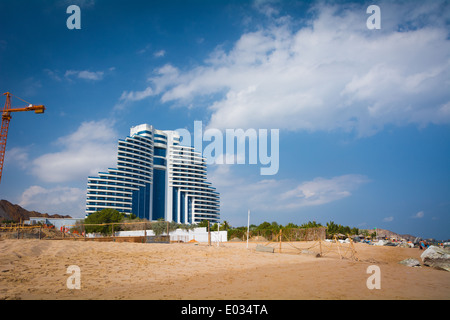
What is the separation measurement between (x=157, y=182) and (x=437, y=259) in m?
138

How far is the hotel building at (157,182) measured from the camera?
122875mm

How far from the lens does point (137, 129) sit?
493 feet

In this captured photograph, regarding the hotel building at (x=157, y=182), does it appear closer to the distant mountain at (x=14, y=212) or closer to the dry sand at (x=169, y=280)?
the distant mountain at (x=14, y=212)

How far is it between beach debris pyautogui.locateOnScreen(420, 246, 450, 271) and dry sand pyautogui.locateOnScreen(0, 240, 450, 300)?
4.63 meters

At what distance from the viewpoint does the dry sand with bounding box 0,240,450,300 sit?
8.79m

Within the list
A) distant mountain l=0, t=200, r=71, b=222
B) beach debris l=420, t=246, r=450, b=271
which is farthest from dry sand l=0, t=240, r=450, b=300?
distant mountain l=0, t=200, r=71, b=222

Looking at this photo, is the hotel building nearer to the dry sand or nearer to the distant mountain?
the distant mountain

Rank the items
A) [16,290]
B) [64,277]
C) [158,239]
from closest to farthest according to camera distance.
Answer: [16,290] < [64,277] < [158,239]

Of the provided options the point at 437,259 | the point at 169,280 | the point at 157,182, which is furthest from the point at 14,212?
the point at 437,259

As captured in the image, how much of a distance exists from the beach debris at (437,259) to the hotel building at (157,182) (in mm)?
112183

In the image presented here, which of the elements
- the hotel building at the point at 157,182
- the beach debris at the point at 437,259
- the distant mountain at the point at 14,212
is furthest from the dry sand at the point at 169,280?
the distant mountain at the point at 14,212
